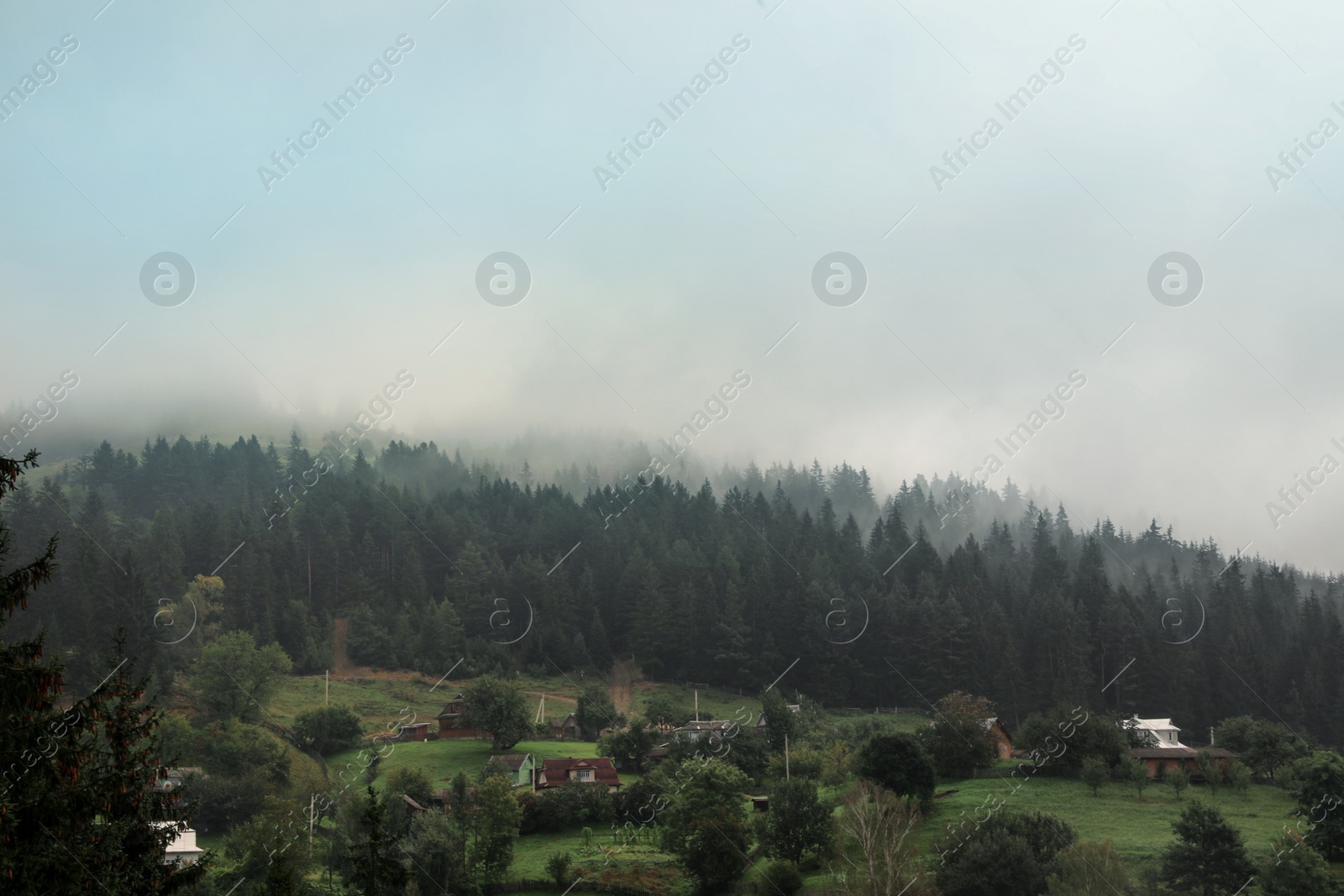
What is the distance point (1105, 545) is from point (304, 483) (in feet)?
389

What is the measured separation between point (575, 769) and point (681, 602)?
45.8 metres

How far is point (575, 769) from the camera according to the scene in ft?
199

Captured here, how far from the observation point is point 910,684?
93.0 metres

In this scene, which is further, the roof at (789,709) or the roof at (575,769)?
the roof at (789,709)

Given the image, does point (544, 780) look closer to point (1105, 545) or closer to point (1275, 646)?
point (1275, 646)

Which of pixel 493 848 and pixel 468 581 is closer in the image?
pixel 493 848

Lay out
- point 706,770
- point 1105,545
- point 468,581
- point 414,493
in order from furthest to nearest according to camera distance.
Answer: point 1105,545 → point 414,493 → point 468,581 → point 706,770

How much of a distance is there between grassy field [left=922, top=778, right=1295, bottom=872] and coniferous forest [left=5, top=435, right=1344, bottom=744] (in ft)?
104

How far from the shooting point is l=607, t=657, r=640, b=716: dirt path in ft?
307

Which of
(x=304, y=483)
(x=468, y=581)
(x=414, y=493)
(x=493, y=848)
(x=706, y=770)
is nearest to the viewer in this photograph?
(x=493, y=848)

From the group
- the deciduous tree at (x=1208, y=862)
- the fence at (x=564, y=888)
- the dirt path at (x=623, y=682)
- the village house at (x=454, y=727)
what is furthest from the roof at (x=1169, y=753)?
the dirt path at (x=623, y=682)

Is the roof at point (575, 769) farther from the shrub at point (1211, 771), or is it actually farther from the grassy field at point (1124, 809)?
the shrub at point (1211, 771)

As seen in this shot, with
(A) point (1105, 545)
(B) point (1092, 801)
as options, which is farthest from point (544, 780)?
(A) point (1105, 545)

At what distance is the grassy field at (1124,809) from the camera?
152ft
